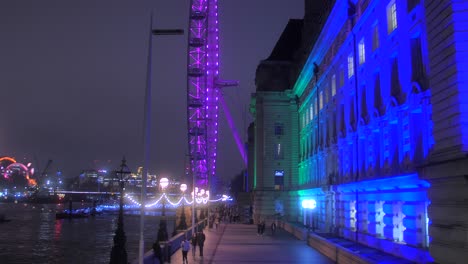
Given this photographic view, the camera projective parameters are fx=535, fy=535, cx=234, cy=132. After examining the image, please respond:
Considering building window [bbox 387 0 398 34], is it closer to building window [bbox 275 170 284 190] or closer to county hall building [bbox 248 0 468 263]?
county hall building [bbox 248 0 468 263]

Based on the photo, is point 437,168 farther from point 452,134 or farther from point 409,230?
point 409,230

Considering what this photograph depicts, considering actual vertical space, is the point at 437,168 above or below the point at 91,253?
above

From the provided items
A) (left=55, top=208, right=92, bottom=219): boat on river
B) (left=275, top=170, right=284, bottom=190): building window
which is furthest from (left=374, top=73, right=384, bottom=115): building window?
(left=55, top=208, right=92, bottom=219): boat on river

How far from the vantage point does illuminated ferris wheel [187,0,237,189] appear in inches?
3529

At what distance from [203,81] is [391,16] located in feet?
219

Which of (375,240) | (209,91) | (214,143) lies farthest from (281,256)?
(214,143)

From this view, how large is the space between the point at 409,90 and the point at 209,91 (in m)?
73.6

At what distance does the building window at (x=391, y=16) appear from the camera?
2831 cm

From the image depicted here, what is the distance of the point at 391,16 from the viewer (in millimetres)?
29000

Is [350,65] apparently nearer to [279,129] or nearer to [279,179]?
[279,129]

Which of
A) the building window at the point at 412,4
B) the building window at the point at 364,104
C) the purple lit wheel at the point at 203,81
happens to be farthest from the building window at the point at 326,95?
the purple lit wheel at the point at 203,81

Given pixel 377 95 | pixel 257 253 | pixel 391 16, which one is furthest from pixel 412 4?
pixel 257 253

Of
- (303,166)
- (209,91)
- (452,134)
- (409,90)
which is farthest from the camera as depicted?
(209,91)

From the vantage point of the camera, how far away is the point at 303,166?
219 ft
